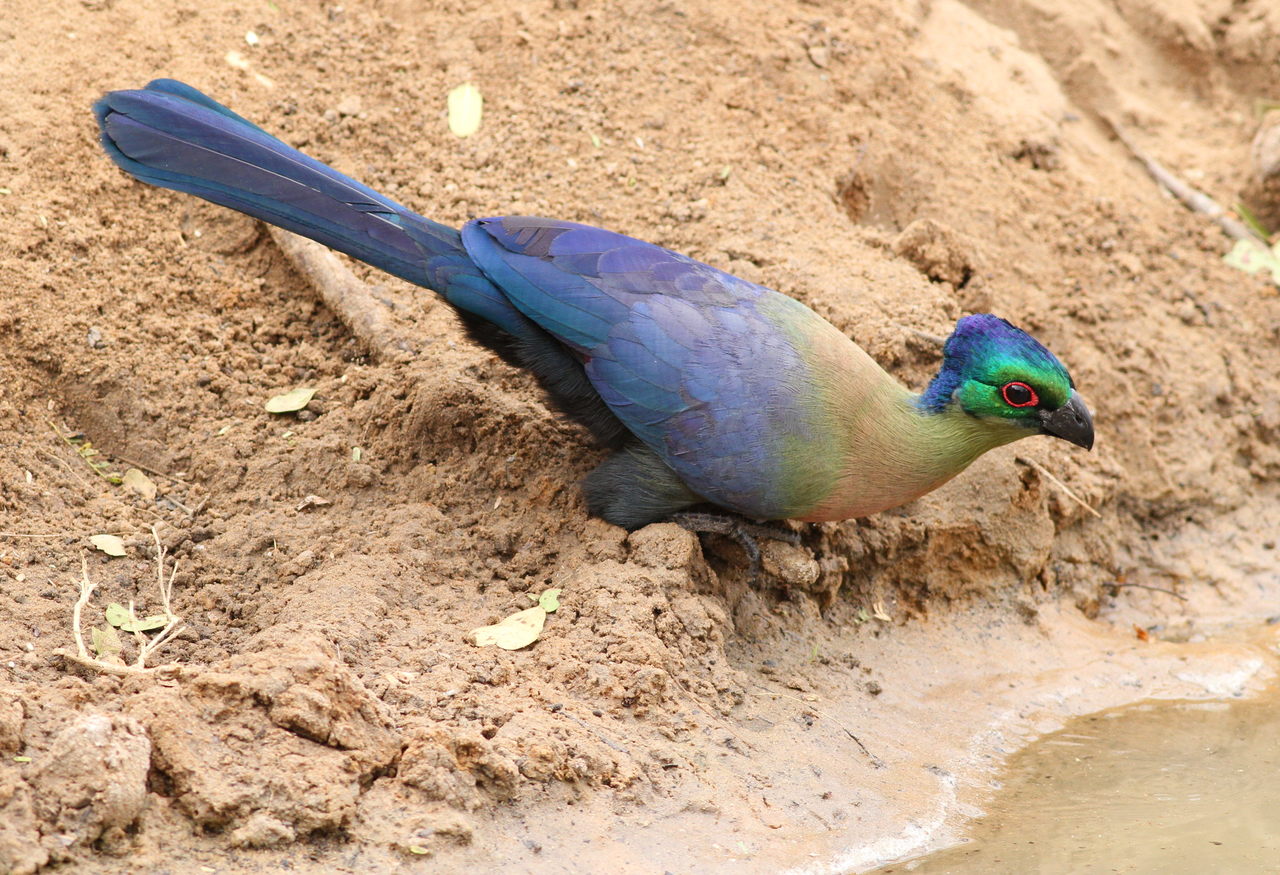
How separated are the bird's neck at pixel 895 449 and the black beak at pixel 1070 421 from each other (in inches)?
5.9

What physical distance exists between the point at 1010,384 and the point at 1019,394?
0.05 m

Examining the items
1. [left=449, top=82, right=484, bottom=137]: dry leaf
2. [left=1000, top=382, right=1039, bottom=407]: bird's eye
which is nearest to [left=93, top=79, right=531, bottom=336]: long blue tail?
[left=449, top=82, right=484, bottom=137]: dry leaf

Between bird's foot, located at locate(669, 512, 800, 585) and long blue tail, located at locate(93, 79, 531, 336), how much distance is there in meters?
0.92

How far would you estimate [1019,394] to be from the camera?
13.6ft

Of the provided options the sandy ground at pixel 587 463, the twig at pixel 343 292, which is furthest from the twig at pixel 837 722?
the twig at pixel 343 292

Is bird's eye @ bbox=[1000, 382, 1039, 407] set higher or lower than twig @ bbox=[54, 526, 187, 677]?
higher

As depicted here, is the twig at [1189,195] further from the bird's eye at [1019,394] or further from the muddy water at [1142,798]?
the bird's eye at [1019,394]

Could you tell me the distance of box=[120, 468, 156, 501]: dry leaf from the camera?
14.1 feet

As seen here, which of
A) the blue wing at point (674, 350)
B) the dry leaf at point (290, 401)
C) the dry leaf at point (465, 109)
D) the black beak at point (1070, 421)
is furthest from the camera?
the dry leaf at point (465, 109)

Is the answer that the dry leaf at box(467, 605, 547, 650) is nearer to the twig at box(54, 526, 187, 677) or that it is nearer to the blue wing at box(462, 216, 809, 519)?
the blue wing at box(462, 216, 809, 519)

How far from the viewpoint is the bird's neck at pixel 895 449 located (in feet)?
13.7

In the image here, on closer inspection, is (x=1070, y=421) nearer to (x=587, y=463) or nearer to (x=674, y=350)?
(x=674, y=350)

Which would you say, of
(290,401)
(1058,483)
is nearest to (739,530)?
(1058,483)

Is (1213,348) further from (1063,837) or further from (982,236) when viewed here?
(1063,837)
